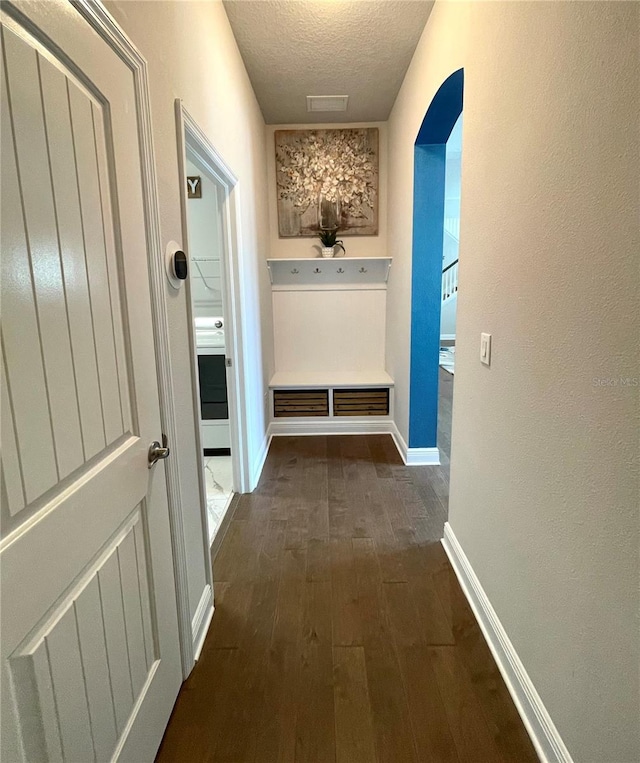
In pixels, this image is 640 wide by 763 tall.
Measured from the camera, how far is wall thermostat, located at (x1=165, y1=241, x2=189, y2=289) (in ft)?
4.71

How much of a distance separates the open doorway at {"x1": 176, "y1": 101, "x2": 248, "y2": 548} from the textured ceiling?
810 millimetres

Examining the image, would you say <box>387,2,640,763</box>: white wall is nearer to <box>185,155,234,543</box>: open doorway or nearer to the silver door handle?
the silver door handle

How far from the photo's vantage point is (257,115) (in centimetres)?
350

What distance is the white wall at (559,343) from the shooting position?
3.00ft

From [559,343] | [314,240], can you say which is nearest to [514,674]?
[559,343]

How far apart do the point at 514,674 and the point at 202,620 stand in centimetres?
114

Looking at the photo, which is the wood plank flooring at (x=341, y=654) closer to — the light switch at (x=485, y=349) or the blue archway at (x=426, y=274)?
the blue archway at (x=426, y=274)

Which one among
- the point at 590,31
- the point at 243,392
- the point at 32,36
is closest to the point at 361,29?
the point at 590,31

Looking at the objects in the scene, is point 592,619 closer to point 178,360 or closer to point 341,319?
point 178,360

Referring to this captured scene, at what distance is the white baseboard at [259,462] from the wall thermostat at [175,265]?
1.79 metres

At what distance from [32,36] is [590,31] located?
3.65ft

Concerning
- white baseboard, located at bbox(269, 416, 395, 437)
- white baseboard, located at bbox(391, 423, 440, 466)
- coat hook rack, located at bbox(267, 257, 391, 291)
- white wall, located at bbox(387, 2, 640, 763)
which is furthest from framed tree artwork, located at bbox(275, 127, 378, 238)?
white wall, located at bbox(387, 2, 640, 763)

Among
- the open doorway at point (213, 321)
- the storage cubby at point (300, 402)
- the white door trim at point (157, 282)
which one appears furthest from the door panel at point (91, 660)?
the storage cubby at point (300, 402)

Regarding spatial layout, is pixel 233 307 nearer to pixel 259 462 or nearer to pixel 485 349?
pixel 259 462
